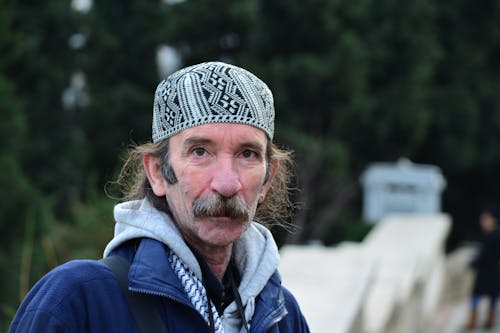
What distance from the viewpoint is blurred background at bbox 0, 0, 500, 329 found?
11.5m

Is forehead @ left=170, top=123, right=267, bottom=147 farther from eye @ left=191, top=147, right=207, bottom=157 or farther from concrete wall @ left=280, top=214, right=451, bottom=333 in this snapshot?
concrete wall @ left=280, top=214, right=451, bottom=333

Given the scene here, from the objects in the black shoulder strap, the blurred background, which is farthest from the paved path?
the black shoulder strap

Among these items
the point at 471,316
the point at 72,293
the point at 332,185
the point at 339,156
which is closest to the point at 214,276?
the point at 72,293

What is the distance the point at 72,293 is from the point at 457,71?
50.8ft

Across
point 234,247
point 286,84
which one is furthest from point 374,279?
point 286,84

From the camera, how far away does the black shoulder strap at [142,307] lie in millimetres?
1671

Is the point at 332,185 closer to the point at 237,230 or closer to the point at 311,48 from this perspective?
the point at 311,48

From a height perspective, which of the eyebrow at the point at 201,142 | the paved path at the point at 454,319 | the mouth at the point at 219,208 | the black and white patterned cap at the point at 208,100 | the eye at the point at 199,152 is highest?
the black and white patterned cap at the point at 208,100

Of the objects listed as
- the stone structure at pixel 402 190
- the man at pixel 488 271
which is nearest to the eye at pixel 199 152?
the man at pixel 488 271

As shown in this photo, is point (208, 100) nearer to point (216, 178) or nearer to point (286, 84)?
point (216, 178)

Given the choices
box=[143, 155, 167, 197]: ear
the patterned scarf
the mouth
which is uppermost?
box=[143, 155, 167, 197]: ear

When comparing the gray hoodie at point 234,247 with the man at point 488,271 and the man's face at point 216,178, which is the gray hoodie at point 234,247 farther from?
the man at point 488,271

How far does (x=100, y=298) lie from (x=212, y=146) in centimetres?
37

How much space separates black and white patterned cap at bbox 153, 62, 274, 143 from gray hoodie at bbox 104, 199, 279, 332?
0.17m
